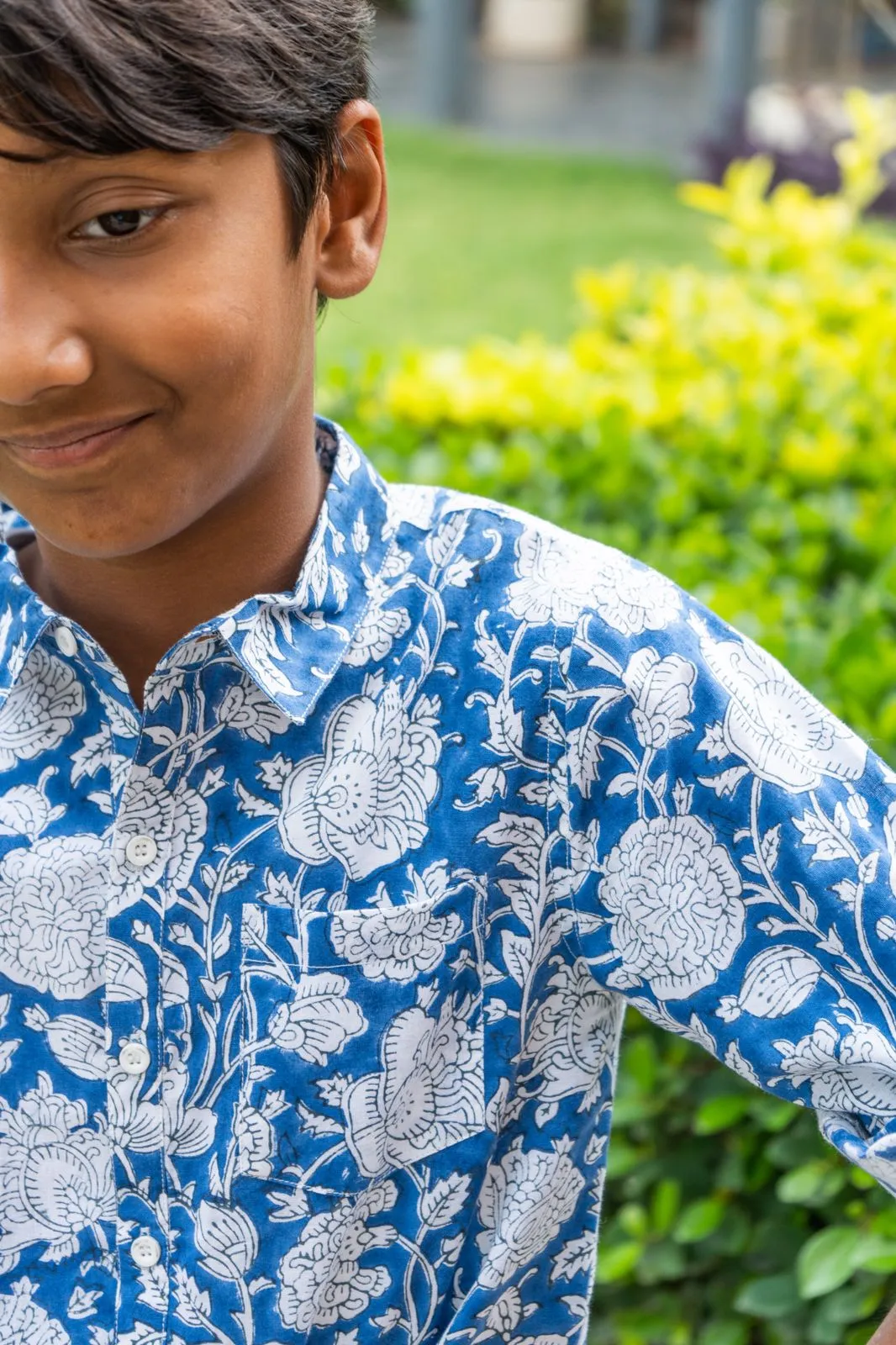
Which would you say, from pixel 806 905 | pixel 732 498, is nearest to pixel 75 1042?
pixel 806 905

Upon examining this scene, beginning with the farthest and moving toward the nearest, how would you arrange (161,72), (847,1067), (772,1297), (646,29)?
(646,29) → (772,1297) → (847,1067) → (161,72)

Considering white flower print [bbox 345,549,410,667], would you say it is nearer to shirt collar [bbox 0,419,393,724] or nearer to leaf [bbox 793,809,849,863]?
shirt collar [bbox 0,419,393,724]

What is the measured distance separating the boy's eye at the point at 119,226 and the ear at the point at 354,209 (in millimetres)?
232

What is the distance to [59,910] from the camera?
4.91ft

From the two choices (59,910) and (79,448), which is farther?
(59,910)

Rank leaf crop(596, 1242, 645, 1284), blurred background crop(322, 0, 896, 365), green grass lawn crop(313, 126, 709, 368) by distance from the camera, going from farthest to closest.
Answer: blurred background crop(322, 0, 896, 365), green grass lawn crop(313, 126, 709, 368), leaf crop(596, 1242, 645, 1284)

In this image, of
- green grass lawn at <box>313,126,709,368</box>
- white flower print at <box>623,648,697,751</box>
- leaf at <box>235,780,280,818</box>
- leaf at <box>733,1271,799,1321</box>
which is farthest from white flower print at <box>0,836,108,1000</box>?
green grass lawn at <box>313,126,709,368</box>

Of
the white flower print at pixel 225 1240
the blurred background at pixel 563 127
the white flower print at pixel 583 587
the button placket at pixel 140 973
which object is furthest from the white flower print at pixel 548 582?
the blurred background at pixel 563 127

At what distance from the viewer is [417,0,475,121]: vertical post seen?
17.2 metres

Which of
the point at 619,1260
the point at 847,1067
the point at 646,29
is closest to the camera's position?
the point at 847,1067

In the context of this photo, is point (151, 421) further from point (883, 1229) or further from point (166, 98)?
point (883, 1229)

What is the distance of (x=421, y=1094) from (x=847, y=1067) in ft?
1.21

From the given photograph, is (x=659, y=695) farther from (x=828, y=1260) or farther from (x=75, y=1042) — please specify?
(x=828, y=1260)

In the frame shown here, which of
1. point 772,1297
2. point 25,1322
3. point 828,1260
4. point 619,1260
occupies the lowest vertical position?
point 619,1260
